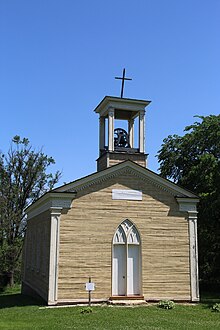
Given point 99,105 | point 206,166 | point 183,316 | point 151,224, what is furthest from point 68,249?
point 206,166

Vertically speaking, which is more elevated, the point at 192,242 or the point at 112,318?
the point at 192,242

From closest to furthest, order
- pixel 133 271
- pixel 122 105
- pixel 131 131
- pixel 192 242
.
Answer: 1. pixel 133 271
2. pixel 192 242
3. pixel 122 105
4. pixel 131 131

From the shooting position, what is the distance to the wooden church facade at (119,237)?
1898 cm

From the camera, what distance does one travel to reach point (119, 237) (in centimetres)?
Answer: 1986

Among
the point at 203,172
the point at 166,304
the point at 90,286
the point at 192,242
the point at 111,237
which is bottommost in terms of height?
the point at 166,304

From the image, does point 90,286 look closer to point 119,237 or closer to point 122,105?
point 119,237

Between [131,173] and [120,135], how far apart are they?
107 inches

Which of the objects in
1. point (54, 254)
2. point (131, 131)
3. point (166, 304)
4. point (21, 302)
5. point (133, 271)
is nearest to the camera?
point (166, 304)

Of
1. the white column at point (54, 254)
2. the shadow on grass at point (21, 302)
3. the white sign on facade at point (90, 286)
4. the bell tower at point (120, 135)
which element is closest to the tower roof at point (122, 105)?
the bell tower at point (120, 135)

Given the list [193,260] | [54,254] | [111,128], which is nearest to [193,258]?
[193,260]

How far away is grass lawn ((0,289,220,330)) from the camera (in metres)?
14.4

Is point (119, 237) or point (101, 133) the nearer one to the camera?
point (119, 237)

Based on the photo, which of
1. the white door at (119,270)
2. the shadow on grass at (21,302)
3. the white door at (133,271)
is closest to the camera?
the white door at (119,270)

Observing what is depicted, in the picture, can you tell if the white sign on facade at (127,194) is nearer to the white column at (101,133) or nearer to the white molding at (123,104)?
the white column at (101,133)
